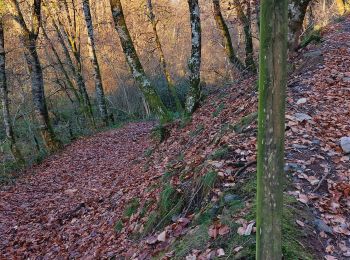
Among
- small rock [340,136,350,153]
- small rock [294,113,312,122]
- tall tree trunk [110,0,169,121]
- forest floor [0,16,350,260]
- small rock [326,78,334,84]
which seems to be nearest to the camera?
forest floor [0,16,350,260]

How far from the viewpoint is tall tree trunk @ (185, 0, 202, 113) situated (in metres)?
10.1

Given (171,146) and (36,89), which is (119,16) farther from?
(36,89)

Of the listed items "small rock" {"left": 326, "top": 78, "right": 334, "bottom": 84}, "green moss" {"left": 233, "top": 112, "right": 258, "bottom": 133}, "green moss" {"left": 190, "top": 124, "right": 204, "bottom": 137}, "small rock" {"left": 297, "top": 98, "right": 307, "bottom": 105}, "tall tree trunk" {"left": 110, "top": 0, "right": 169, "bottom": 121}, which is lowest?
"green moss" {"left": 190, "top": 124, "right": 204, "bottom": 137}

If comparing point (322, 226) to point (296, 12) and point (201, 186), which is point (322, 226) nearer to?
point (201, 186)

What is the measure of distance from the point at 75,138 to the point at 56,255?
10.9 m

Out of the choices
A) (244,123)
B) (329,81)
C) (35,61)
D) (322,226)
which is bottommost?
(322,226)

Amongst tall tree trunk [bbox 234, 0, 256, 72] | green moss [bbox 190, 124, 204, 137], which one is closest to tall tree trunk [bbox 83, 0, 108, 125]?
tall tree trunk [bbox 234, 0, 256, 72]

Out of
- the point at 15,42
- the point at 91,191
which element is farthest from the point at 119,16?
the point at 15,42

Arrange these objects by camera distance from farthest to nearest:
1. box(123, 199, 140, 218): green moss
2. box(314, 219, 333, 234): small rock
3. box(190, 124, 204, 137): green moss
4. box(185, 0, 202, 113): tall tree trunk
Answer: box(185, 0, 202, 113): tall tree trunk → box(190, 124, 204, 137): green moss → box(123, 199, 140, 218): green moss → box(314, 219, 333, 234): small rock

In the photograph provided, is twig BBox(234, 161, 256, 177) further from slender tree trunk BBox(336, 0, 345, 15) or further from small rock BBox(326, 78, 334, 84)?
slender tree trunk BBox(336, 0, 345, 15)

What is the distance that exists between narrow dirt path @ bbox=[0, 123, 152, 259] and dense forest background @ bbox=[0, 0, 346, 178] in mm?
6298

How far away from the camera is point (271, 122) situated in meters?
1.81

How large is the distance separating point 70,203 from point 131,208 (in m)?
2.60

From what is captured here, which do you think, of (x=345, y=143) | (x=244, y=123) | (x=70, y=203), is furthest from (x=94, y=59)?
(x=345, y=143)
